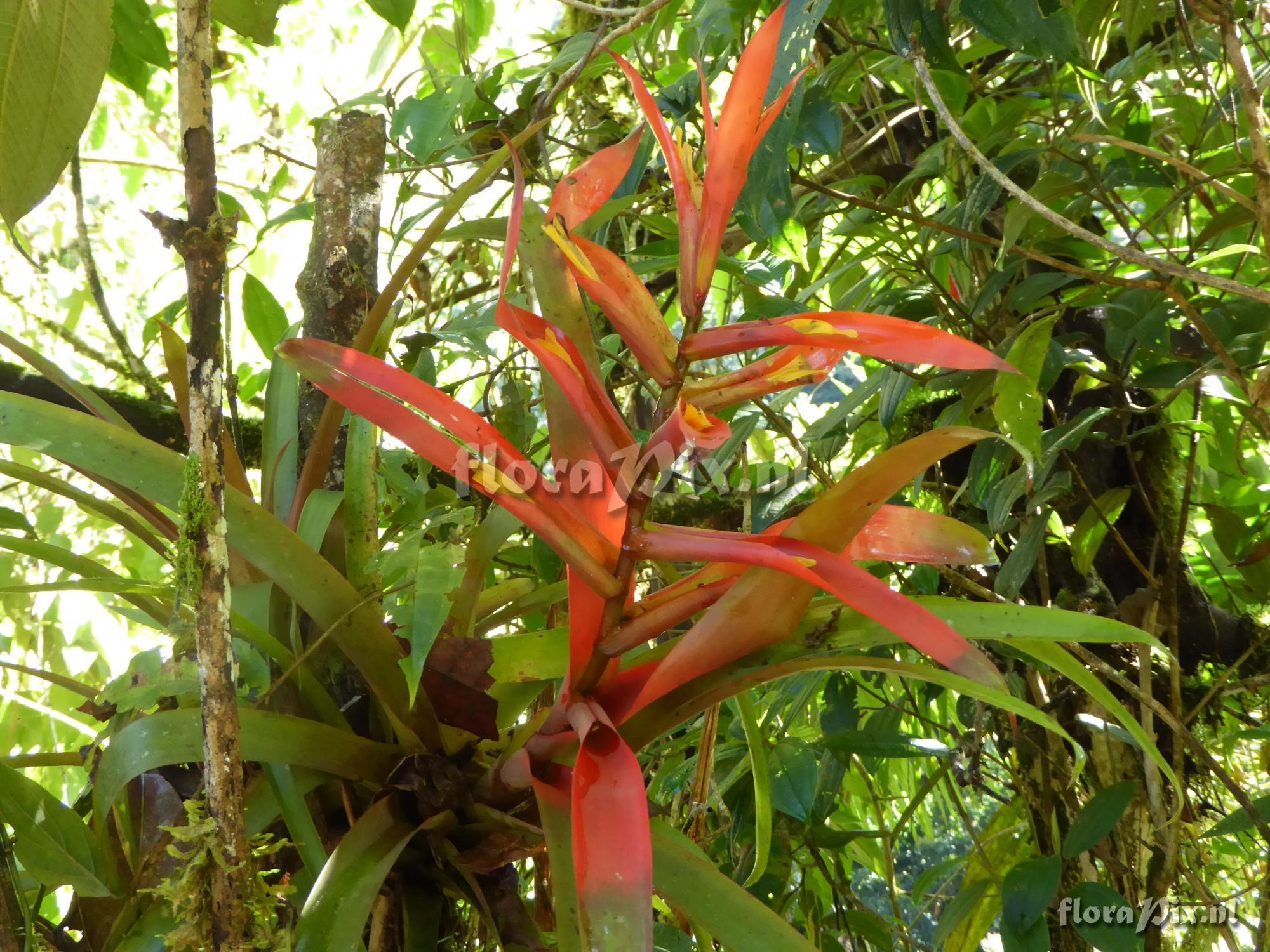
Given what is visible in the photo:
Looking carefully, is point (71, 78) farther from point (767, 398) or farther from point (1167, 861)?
point (1167, 861)

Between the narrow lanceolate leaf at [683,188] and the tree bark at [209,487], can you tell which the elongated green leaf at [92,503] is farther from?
the narrow lanceolate leaf at [683,188]

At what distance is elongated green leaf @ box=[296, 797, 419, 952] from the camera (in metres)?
A: 0.40

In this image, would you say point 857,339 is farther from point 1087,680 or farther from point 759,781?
point 759,781

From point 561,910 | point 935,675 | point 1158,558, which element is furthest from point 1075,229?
point 1158,558

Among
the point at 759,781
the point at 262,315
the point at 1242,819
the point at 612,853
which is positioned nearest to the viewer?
the point at 612,853

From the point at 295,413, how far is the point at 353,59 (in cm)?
156

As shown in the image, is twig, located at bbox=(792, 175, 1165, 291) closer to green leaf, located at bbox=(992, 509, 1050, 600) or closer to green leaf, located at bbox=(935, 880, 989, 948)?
green leaf, located at bbox=(992, 509, 1050, 600)

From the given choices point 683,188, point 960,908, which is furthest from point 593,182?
point 960,908

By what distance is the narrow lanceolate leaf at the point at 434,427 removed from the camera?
0.38 metres

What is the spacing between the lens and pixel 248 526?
0.47 metres

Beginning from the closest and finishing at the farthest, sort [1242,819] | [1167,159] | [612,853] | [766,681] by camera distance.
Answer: [612,853] → [766,681] → [1167,159] → [1242,819]

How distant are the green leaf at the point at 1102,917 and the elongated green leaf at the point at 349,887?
24.4 inches

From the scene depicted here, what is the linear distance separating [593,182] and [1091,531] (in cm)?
73

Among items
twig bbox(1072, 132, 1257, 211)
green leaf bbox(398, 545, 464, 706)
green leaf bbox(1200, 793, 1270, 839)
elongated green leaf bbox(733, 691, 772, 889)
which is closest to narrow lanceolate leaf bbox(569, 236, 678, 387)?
green leaf bbox(398, 545, 464, 706)
